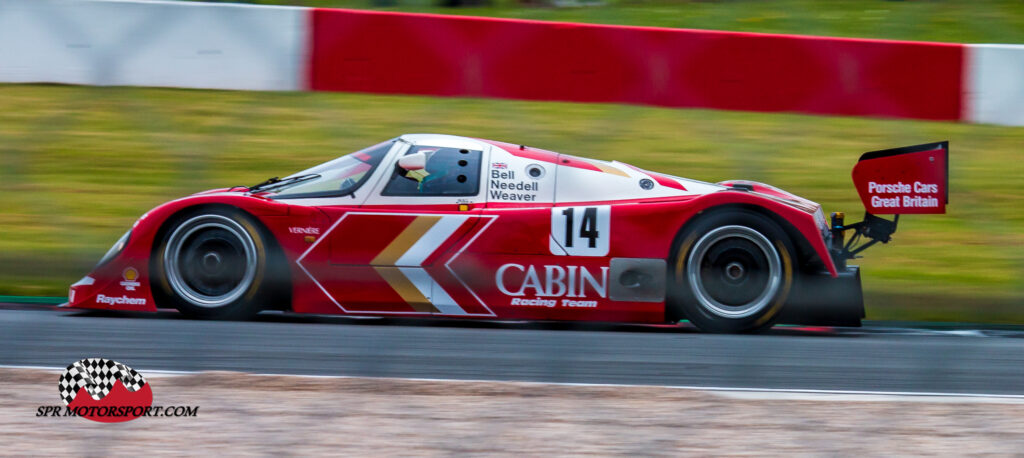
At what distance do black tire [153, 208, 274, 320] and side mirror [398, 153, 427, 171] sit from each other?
28.2 inches

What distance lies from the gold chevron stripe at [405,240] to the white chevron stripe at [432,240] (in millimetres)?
19

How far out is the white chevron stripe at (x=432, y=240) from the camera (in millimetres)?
5590

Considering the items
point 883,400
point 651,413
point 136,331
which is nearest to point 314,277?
point 136,331

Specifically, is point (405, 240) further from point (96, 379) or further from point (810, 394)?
point (810, 394)

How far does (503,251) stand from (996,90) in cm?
559

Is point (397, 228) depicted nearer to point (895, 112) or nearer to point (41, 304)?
point (41, 304)

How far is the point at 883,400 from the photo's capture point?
439 cm

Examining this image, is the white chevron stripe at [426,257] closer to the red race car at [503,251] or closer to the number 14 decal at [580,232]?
the red race car at [503,251]

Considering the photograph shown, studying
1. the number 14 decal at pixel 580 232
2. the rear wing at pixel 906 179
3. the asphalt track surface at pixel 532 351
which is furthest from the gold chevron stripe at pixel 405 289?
the rear wing at pixel 906 179

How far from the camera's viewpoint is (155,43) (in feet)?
31.2

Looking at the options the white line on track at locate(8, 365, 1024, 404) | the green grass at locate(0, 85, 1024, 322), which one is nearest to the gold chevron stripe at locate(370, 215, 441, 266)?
the white line on track at locate(8, 365, 1024, 404)

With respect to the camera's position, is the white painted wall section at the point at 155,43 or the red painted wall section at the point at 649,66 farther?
the white painted wall section at the point at 155,43

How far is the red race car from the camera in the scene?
5.56m

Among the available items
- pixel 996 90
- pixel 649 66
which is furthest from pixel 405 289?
pixel 996 90
